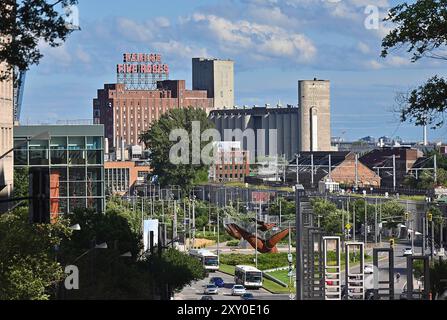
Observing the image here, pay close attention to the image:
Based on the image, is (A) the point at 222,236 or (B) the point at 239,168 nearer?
(A) the point at 222,236

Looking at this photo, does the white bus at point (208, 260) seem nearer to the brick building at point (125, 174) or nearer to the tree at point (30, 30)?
the tree at point (30, 30)

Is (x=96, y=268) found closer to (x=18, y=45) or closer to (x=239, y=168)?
(x=18, y=45)

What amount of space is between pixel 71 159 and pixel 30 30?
3850 centimetres

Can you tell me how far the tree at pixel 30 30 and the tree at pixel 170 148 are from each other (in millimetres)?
130074

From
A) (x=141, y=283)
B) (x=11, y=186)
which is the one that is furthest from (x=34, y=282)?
(x=11, y=186)

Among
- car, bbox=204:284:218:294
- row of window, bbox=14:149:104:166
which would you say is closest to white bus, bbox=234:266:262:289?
car, bbox=204:284:218:294

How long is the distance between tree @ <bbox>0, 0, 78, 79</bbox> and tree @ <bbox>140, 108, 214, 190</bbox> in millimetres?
130074

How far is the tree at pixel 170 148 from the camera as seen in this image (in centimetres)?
15438

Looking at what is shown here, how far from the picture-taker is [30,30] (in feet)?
77.3

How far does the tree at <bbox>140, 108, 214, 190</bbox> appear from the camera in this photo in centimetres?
15438

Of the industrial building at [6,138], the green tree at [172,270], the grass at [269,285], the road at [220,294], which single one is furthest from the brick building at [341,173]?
the industrial building at [6,138]

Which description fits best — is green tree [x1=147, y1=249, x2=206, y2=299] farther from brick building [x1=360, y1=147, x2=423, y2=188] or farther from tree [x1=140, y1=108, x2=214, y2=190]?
A: brick building [x1=360, y1=147, x2=423, y2=188]

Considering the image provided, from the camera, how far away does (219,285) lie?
2798 inches

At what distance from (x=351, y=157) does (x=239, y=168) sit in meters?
30.9
